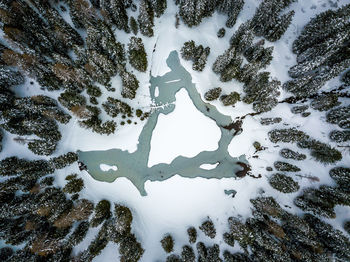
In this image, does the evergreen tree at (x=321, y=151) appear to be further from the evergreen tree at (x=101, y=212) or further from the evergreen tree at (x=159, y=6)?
the evergreen tree at (x=101, y=212)

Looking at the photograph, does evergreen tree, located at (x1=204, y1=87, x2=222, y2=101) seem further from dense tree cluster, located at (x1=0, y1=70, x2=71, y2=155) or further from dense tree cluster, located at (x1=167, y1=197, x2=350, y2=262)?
dense tree cluster, located at (x1=0, y1=70, x2=71, y2=155)

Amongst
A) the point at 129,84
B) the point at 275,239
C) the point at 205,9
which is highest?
the point at 205,9

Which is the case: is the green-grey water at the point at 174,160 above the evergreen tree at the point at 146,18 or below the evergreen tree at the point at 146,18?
below

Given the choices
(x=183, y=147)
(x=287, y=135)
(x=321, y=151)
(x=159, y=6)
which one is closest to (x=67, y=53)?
(x=159, y=6)

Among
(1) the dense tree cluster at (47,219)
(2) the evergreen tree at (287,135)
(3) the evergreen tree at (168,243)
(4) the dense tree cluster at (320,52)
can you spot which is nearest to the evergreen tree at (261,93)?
(4) the dense tree cluster at (320,52)

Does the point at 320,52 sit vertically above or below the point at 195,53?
below

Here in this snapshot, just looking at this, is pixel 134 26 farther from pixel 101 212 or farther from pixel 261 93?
pixel 101 212
